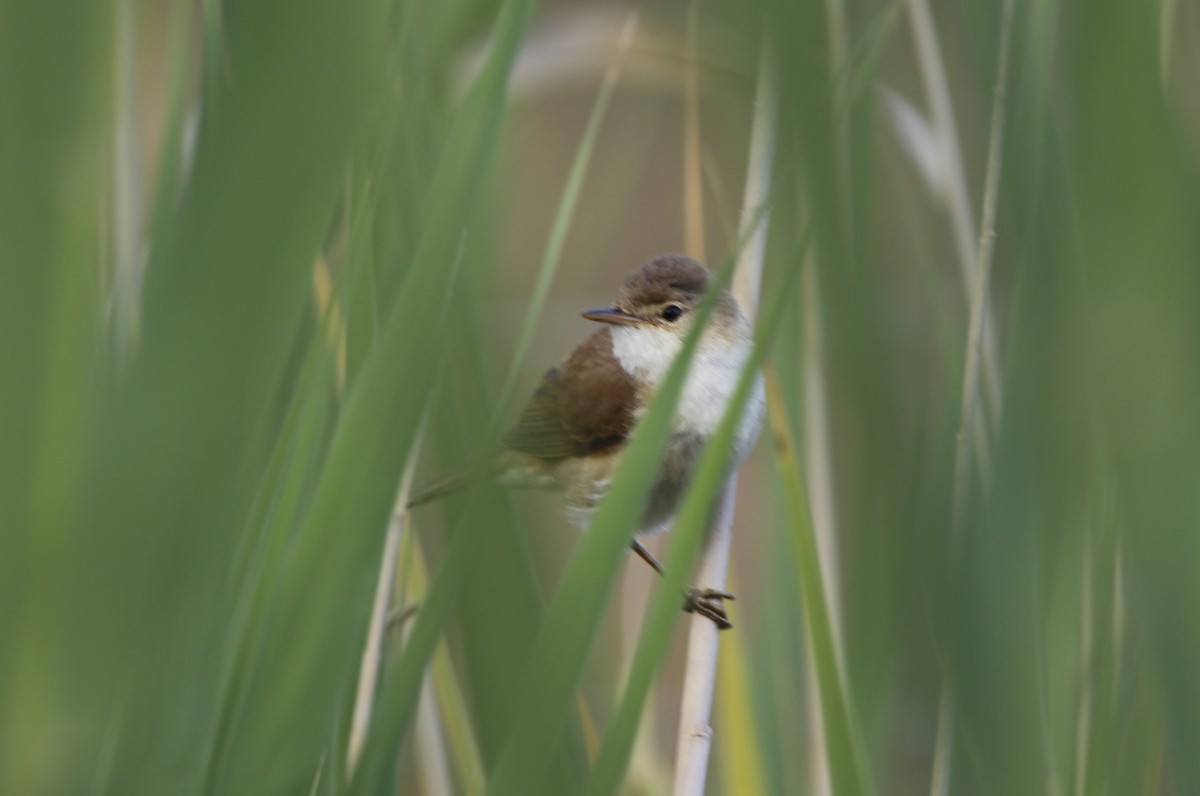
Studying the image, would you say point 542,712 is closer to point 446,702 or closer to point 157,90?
point 446,702

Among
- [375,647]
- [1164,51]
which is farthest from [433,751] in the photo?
[1164,51]

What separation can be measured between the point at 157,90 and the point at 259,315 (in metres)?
2.28

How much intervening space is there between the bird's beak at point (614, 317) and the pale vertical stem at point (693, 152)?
0.88 feet

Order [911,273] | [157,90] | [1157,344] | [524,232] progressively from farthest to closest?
[157,90] → [524,232] → [911,273] → [1157,344]

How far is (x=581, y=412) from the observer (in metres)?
2.30

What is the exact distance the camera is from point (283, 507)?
106 centimetres

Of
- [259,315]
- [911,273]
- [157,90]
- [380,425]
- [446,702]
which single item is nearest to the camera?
[259,315]

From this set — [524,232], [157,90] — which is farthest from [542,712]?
[157,90]

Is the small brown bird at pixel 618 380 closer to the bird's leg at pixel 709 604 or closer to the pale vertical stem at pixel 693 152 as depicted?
the pale vertical stem at pixel 693 152

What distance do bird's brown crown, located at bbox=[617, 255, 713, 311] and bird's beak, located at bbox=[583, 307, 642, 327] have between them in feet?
0.10

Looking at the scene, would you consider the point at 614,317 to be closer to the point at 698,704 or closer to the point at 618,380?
the point at 618,380

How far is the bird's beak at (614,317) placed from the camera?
7.17ft

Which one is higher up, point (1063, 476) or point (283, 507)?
point (1063, 476)

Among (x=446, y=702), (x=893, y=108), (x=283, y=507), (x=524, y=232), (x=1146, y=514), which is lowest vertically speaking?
(x=446, y=702)
